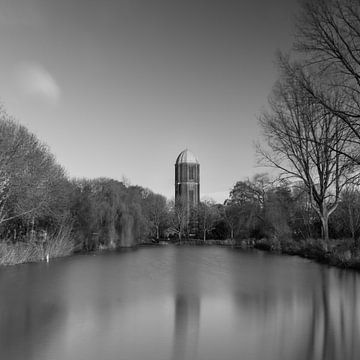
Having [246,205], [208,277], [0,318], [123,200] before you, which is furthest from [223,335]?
[246,205]

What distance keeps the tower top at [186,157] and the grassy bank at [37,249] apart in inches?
2833

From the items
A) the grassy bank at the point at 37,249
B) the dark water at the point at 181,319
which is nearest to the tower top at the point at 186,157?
the grassy bank at the point at 37,249

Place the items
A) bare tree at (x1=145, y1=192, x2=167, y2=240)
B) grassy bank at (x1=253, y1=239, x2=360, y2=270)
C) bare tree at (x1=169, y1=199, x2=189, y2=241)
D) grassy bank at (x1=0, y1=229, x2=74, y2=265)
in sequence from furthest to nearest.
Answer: bare tree at (x1=169, y1=199, x2=189, y2=241) → bare tree at (x1=145, y1=192, x2=167, y2=240) → grassy bank at (x1=0, y1=229, x2=74, y2=265) → grassy bank at (x1=253, y1=239, x2=360, y2=270)

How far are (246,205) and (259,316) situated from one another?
34168 millimetres

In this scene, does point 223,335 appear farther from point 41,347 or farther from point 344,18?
point 344,18

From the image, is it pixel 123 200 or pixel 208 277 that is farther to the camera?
pixel 123 200

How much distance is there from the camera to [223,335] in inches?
224

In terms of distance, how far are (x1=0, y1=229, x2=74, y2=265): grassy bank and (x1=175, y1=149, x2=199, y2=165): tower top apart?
72.0m

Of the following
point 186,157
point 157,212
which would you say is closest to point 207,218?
point 157,212

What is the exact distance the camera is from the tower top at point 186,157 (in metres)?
97.7

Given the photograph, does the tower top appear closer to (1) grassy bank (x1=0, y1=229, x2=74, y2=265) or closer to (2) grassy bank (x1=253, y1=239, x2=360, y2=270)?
(2) grassy bank (x1=253, y1=239, x2=360, y2=270)

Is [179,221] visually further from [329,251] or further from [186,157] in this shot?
[329,251]

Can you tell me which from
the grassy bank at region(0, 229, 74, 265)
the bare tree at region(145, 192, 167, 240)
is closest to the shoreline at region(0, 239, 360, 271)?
the grassy bank at region(0, 229, 74, 265)

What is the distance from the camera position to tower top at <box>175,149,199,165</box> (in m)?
97.7
